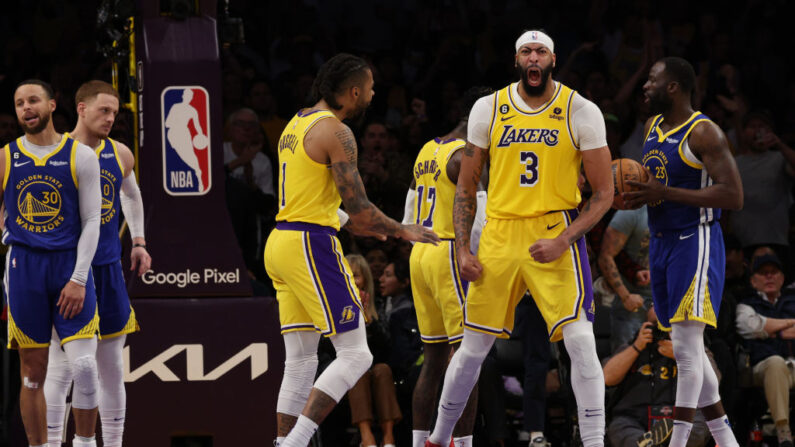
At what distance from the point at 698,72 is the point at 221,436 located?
6576mm

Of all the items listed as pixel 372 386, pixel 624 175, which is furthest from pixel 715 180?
pixel 372 386

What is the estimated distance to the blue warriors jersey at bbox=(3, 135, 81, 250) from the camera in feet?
20.6

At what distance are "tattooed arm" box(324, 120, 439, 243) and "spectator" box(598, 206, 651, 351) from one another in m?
2.75

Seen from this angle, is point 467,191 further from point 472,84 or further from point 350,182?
point 472,84

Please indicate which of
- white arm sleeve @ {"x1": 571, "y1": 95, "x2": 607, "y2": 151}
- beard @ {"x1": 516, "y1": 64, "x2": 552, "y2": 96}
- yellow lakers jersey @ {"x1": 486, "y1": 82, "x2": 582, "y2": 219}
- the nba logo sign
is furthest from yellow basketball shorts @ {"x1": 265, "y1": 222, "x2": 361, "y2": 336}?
the nba logo sign

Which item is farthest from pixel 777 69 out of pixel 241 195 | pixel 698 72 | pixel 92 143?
pixel 92 143

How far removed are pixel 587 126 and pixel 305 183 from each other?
1.43m

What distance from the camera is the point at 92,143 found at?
6754 millimetres

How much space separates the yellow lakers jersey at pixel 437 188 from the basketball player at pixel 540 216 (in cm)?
96

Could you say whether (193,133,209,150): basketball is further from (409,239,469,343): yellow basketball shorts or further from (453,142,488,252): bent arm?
(453,142,488,252): bent arm

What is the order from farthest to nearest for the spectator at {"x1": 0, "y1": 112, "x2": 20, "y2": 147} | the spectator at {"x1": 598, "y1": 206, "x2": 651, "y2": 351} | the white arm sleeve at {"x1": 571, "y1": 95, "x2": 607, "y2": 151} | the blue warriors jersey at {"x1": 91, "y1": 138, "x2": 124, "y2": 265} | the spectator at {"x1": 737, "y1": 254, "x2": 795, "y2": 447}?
the spectator at {"x1": 0, "y1": 112, "x2": 20, "y2": 147}, the spectator at {"x1": 737, "y1": 254, "x2": 795, "y2": 447}, the spectator at {"x1": 598, "y1": 206, "x2": 651, "y2": 351}, the blue warriors jersey at {"x1": 91, "y1": 138, "x2": 124, "y2": 265}, the white arm sleeve at {"x1": 571, "y1": 95, "x2": 607, "y2": 151}

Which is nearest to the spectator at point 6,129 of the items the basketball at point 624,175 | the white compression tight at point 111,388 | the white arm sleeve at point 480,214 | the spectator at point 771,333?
the white compression tight at point 111,388

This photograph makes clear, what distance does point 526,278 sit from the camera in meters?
5.92

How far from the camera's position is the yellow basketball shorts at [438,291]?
6941 mm
